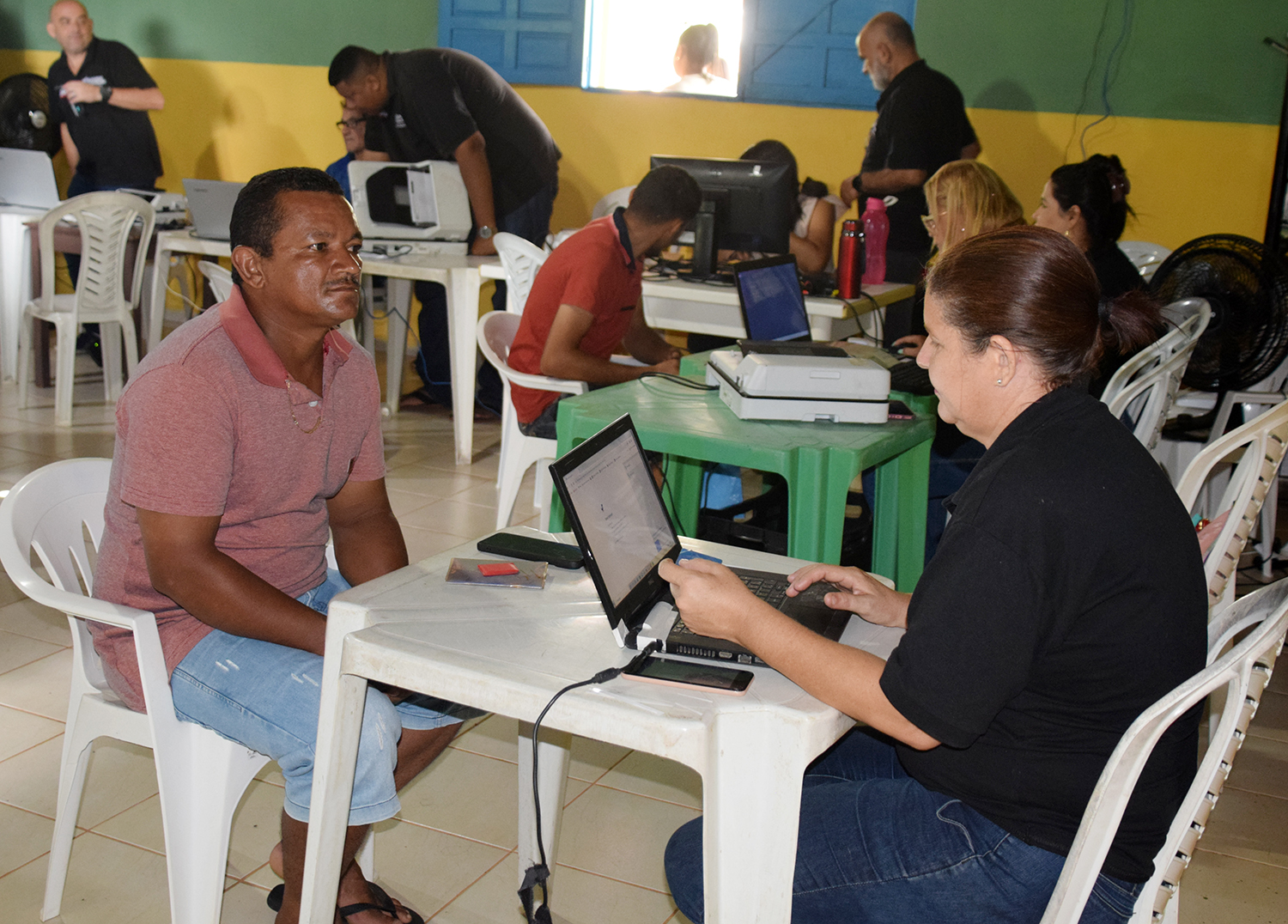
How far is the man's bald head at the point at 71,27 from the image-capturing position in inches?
232

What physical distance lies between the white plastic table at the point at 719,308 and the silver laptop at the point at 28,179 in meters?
2.98

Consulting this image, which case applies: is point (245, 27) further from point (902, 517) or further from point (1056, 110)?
point (902, 517)

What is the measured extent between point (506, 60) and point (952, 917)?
5.63m

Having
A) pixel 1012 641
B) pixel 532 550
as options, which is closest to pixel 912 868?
pixel 1012 641

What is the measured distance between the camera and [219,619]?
1.56 meters

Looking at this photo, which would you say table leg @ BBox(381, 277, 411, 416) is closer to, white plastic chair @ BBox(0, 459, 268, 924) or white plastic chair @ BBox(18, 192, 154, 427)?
white plastic chair @ BBox(18, 192, 154, 427)

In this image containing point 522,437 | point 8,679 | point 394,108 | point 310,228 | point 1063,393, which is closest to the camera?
point 1063,393

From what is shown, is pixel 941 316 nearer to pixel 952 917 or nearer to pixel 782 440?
pixel 952 917

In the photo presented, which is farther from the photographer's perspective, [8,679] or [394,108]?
[394,108]

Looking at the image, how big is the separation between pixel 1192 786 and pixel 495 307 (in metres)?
4.56

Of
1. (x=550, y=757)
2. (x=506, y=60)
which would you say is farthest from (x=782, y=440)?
(x=506, y=60)

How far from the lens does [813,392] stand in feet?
7.66

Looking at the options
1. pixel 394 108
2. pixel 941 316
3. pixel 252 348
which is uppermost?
pixel 394 108

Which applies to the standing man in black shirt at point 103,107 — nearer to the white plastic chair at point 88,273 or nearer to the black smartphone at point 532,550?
the white plastic chair at point 88,273
